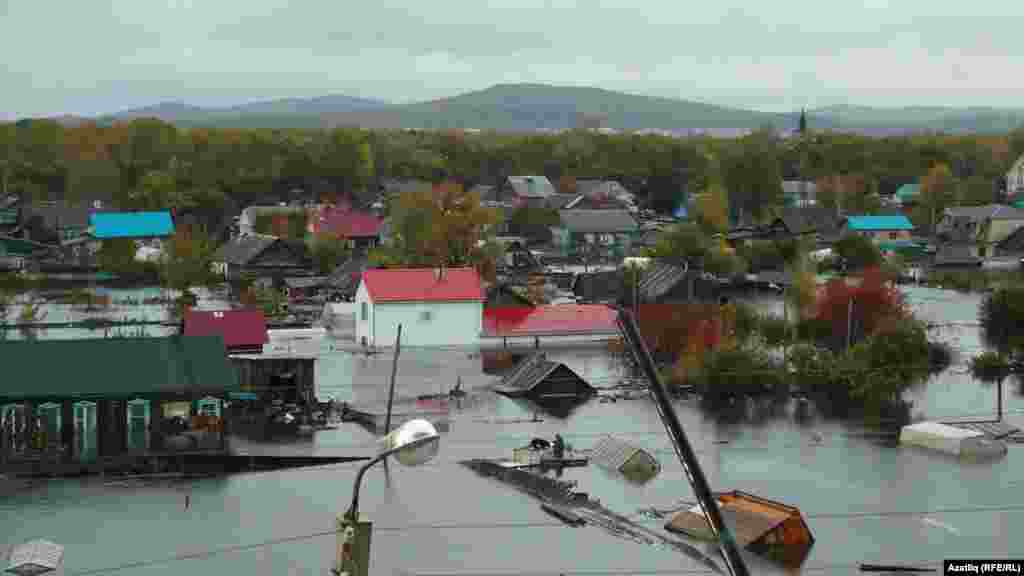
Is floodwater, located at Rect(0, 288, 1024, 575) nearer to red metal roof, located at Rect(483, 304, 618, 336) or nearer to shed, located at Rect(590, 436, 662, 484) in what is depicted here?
shed, located at Rect(590, 436, 662, 484)

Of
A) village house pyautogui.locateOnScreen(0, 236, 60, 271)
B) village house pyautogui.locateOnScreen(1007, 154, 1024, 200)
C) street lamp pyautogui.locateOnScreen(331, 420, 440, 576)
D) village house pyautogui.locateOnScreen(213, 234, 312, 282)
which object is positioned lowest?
village house pyautogui.locateOnScreen(0, 236, 60, 271)

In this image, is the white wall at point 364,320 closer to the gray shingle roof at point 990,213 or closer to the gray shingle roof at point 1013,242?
the gray shingle roof at point 1013,242

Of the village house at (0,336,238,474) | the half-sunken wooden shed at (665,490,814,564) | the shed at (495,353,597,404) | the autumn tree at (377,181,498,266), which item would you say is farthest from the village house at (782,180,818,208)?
the half-sunken wooden shed at (665,490,814,564)

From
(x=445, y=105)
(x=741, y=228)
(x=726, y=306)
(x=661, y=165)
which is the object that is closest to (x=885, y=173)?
(x=661, y=165)

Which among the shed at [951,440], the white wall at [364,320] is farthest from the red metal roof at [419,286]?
the shed at [951,440]

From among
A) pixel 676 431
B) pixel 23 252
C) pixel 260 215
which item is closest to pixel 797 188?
pixel 260 215
